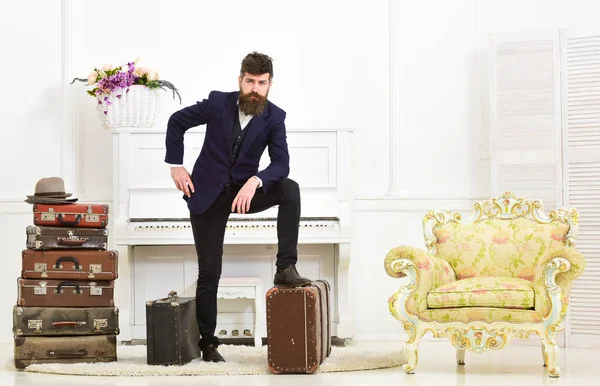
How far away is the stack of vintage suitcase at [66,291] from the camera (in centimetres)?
459

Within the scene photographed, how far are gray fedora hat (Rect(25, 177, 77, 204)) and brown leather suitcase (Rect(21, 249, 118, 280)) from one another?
0.27 m

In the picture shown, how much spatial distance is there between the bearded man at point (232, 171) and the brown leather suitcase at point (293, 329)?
0.07 metres

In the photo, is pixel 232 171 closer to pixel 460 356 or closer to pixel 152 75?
pixel 460 356

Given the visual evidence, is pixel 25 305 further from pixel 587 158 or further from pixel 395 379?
pixel 587 158

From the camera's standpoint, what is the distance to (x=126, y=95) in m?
5.83

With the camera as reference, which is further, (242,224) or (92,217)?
(242,224)

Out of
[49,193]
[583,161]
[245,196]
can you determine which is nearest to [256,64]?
[245,196]

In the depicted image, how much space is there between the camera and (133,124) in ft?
19.2

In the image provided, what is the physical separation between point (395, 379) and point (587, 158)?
2464mm

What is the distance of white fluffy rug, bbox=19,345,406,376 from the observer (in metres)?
4.27

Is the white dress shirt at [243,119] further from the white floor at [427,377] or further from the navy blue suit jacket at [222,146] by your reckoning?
the white floor at [427,377]

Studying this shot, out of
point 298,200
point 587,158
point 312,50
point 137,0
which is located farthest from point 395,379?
point 137,0

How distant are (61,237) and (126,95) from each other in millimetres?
1479

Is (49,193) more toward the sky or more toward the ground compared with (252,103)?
more toward the ground
